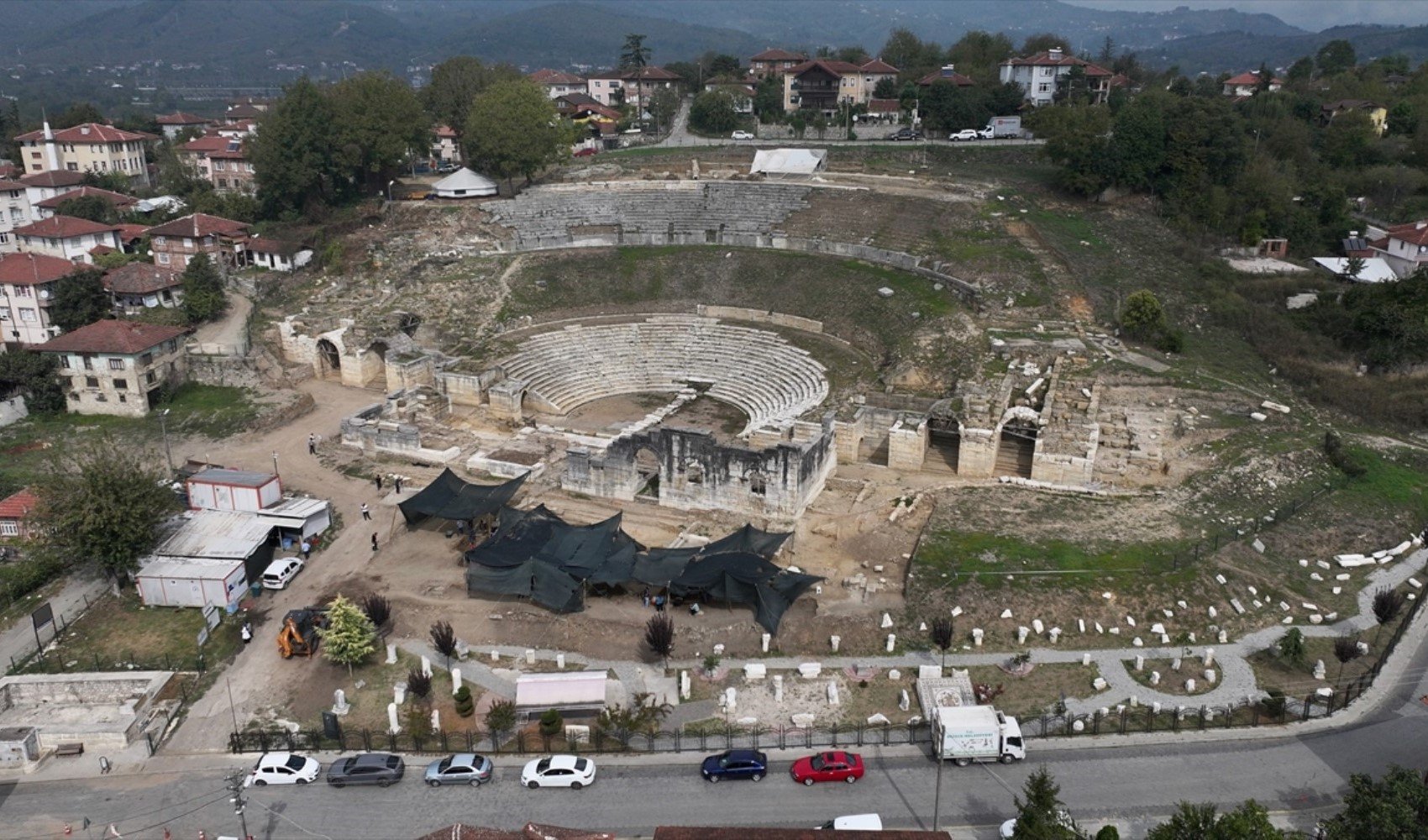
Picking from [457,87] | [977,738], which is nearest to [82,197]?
[457,87]

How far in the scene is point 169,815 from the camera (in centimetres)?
2119

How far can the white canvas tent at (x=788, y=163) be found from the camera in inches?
2827

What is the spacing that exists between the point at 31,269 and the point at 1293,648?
201 ft

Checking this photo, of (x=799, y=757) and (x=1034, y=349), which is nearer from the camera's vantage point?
(x=799, y=757)

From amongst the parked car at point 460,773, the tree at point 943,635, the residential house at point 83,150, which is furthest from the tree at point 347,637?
the residential house at point 83,150

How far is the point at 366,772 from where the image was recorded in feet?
72.1

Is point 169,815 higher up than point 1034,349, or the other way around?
point 1034,349

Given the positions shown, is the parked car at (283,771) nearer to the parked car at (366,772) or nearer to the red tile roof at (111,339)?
the parked car at (366,772)

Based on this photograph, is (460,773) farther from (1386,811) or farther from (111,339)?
(111,339)

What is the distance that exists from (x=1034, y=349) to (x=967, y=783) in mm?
26942

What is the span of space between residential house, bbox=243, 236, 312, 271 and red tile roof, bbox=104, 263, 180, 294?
6.73m

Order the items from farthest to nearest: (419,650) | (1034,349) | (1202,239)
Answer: (1202,239) → (1034,349) → (419,650)

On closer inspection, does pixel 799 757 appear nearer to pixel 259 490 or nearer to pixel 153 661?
pixel 153 661

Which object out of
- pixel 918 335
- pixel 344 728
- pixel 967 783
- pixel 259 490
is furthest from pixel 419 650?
pixel 918 335
